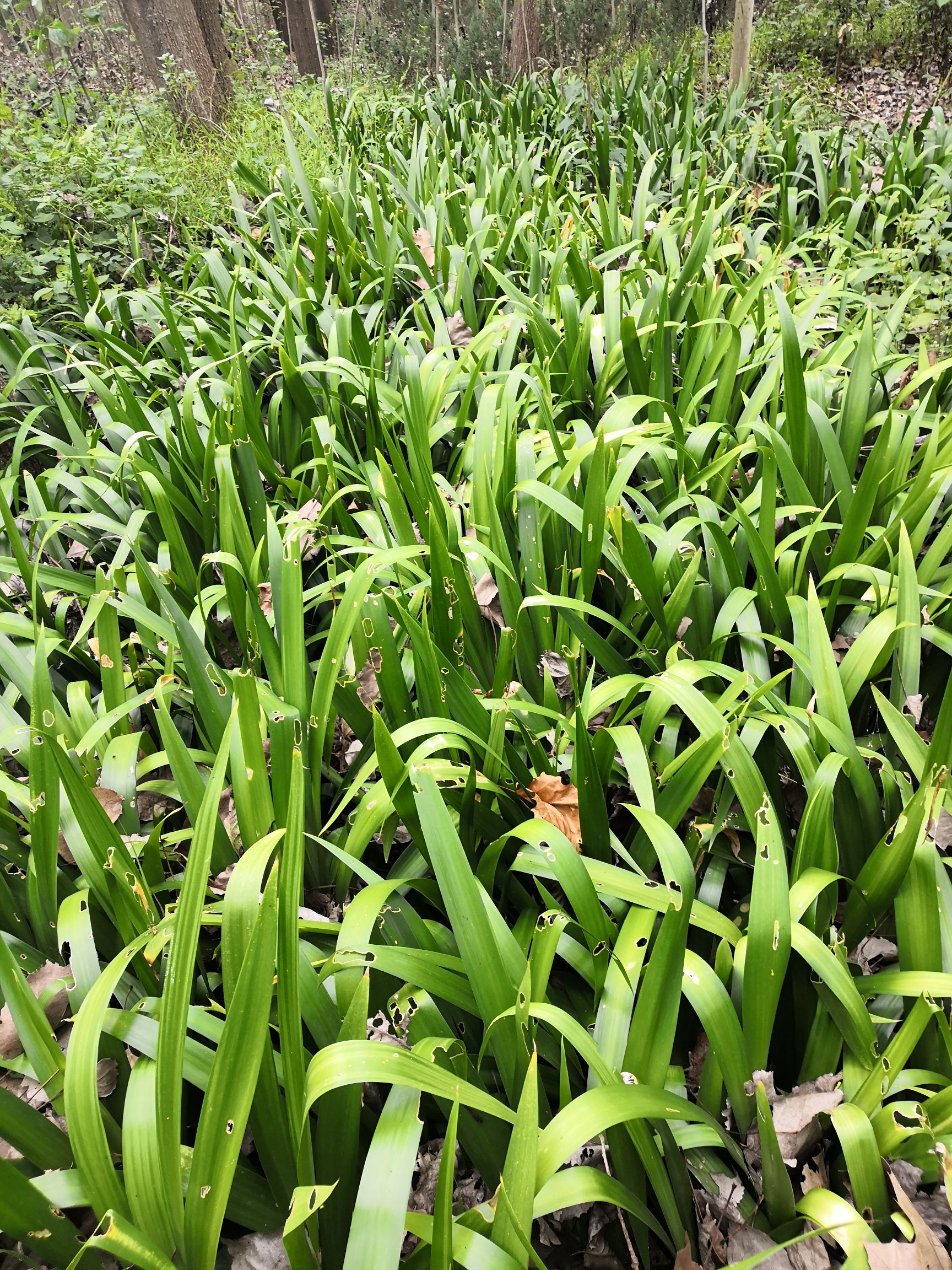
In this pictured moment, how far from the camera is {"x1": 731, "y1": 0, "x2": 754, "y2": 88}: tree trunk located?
5.08 m

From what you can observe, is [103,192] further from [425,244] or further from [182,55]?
[182,55]

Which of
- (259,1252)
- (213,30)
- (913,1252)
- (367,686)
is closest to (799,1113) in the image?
(913,1252)

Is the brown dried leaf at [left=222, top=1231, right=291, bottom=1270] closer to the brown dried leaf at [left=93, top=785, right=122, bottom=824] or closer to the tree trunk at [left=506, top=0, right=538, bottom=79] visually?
the brown dried leaf at [left=93, top=785, right=122, bottom=824]

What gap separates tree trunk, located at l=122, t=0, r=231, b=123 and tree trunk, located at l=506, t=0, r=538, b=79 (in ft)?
9.30

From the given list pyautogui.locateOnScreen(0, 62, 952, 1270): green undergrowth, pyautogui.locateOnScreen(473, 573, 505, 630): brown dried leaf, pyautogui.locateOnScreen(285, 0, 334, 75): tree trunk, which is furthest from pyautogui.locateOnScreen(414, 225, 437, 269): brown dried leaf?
pyautogui.locateOnScreen(285, 0, 334, 75): tree trunk

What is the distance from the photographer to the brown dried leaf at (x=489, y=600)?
62.1 inches

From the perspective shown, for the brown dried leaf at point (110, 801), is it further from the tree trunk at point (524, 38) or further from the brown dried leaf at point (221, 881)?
the tree trunk at point (524, 38)

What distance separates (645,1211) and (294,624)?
0.91 m

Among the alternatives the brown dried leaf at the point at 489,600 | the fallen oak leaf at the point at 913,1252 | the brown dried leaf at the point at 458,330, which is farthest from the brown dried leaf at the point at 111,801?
the brown dried leaf at the point at 458,330

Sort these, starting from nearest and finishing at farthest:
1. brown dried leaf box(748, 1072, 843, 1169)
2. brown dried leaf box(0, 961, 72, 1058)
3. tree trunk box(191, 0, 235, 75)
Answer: brown dried leaf box(748, 1072, 843, 1169) → brown dried leaf box(0, 961, 72, 1058) → tree trunk box(191, 0, 235, 75)

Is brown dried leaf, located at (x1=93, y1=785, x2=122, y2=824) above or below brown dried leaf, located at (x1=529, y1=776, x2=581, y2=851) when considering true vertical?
above

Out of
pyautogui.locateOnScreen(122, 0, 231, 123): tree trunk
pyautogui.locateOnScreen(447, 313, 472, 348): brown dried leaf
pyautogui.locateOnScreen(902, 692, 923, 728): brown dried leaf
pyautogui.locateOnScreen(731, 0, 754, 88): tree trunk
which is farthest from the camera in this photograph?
pyautogui.locateOnScreen(122, 0, 231, 123): tree trunk

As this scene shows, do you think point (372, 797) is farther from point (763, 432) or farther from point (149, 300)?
point (149, 300)

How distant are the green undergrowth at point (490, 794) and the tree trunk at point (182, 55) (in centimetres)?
460
